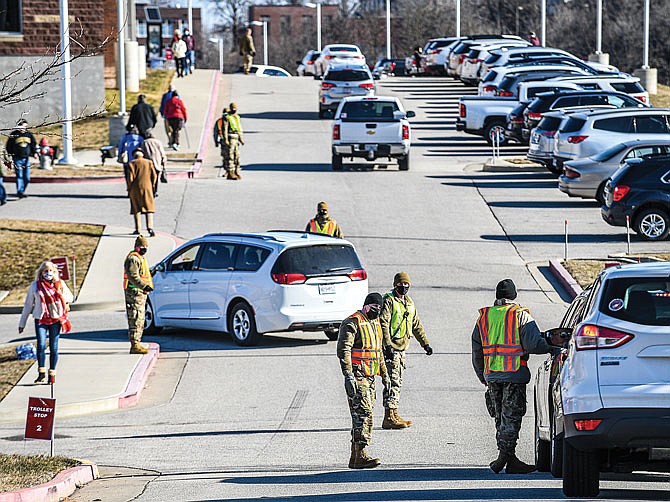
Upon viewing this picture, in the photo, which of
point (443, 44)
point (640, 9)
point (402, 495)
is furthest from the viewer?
point (640, 9)

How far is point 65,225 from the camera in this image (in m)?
29.1

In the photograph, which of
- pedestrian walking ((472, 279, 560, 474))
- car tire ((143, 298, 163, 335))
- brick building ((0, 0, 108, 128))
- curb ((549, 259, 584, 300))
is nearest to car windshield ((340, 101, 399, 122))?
brick building ((0, 0, 108, 128))

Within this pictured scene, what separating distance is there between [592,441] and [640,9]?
87.3 m

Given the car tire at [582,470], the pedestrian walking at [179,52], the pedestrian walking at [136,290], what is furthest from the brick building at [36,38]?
the car tire at [582,470]

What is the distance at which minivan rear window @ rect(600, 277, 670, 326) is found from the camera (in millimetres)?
8867

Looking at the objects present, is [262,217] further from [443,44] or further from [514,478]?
[443,44]

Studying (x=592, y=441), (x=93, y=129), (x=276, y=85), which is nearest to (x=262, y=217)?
(x=93, y=129)

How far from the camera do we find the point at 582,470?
9297mm

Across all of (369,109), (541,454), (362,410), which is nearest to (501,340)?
(541,454)

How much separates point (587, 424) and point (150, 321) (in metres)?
13.1

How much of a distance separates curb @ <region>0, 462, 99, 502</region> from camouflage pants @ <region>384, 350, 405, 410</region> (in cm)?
316

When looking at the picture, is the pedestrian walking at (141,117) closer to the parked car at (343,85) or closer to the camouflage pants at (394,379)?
the parked car at (343,85)

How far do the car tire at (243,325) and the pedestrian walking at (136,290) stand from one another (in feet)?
4.63

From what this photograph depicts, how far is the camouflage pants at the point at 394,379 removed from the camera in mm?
13875
